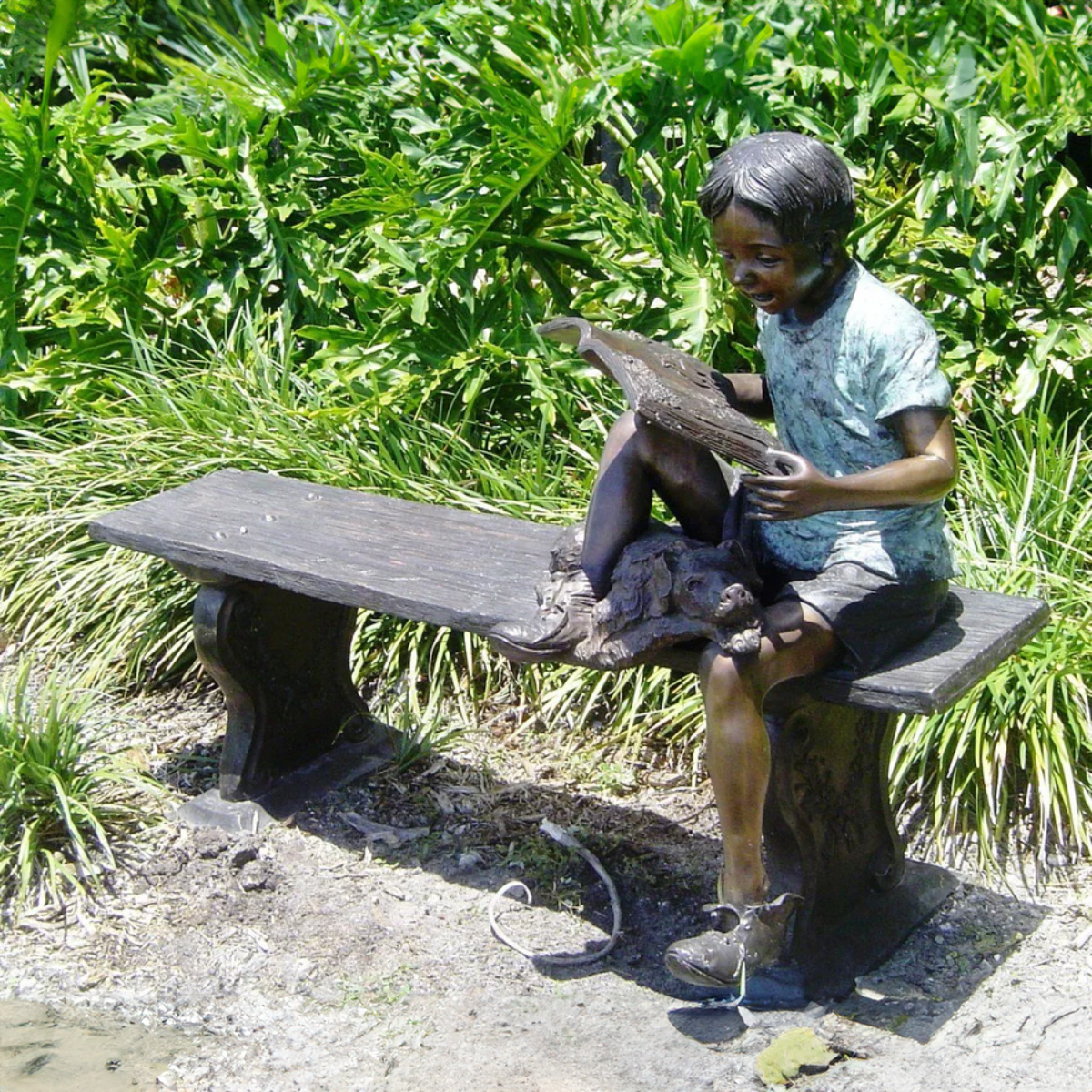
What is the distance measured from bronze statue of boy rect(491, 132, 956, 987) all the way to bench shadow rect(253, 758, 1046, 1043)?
338 millimetres

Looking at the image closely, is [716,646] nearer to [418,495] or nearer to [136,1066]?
[136,1066]

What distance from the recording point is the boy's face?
9.41 ft

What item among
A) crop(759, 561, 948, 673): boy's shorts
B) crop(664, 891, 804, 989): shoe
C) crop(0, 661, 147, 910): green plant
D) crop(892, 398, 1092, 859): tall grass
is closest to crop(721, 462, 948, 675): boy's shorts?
crop(759, 561, 948, 673): boy's shorts

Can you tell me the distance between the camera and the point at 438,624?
3.55 metres

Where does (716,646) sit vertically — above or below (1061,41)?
below

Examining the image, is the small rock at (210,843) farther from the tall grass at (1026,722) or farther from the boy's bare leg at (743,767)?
the tall grass at (1026,722)

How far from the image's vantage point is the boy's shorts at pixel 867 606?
9.83 ft

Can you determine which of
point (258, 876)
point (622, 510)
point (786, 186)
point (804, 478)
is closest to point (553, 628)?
point (622, 510)

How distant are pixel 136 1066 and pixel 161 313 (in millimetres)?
3291

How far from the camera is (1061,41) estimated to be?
453 cm

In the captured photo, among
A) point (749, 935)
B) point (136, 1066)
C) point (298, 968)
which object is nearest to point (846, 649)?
point (749, 935)

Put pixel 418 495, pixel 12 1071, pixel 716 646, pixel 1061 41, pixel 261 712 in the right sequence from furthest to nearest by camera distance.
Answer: pixel 418 495 < pixel 1061 41 < pixel 261 712 < pixel 12 1071 < pixel 716 646

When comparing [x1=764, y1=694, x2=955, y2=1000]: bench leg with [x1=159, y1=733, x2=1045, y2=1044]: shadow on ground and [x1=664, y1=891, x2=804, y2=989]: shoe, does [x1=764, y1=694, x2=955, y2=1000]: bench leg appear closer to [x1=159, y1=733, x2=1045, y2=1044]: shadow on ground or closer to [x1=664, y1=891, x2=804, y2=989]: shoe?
[x1=159, y1=733, x2=1045, y2=1044]: shadow on ground

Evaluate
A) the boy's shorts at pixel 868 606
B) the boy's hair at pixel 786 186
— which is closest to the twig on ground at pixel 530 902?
the boy's shorts at pixel 868 606
